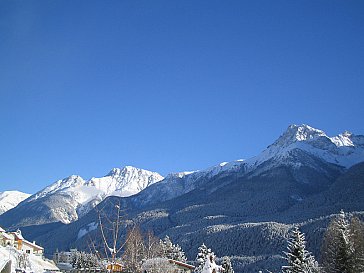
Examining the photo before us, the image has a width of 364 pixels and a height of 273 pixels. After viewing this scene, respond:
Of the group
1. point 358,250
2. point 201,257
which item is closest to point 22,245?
point 201,257

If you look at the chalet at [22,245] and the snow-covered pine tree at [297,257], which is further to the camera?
the chalet at [22,245]

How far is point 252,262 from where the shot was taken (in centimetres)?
12062

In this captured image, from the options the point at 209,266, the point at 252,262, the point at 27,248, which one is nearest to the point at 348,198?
the point at 252,262

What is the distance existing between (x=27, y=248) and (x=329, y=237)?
60.8 meters

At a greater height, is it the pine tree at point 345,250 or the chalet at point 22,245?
the chalet at point 22,245

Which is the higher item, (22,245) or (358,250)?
(22,245)

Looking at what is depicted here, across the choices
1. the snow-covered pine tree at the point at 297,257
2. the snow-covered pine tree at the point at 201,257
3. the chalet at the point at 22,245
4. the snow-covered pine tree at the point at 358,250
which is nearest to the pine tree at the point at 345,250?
the snow-covered pine tree at the point at 358,250

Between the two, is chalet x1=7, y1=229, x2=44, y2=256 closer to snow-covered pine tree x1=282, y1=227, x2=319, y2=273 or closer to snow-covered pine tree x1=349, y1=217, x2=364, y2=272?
snow-covered pine tree x1=282, y1=227, x2=319, y2=273

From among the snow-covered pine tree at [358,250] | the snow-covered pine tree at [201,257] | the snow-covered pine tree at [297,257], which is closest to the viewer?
the snow-covered pine tree at [201,257]

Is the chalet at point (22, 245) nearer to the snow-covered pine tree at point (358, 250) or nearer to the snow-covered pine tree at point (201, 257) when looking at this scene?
the snow-covered pine tree at point (201, 257)

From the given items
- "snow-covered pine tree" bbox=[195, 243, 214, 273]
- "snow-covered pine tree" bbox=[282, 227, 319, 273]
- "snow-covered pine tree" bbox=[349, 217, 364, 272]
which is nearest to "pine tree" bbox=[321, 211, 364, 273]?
"snow-covered pine tree" bbox=[349, 217, 364, 272]

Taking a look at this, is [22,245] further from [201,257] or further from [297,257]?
[297,257]

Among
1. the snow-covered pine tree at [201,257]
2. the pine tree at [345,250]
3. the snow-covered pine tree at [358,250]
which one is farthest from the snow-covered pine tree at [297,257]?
the snow-covered pine tree at [201,257]

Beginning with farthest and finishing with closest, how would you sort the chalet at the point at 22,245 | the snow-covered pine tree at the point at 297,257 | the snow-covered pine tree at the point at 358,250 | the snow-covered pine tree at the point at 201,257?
the chalet at the point at 22,245 → the snow-covered pine tree at the point at 297,257 → the snow-covered pine tree at the point at 358,250 → the snow-covered pine tree at the point at 201,257
